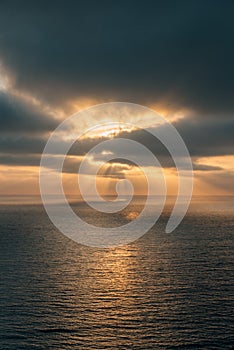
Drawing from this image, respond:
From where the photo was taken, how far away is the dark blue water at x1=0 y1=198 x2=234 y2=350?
238 ft

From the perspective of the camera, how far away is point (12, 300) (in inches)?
3593

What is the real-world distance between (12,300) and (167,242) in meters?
113

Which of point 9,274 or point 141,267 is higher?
point 141,267

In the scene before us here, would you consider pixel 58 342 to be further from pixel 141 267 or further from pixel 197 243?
pixel 197 243

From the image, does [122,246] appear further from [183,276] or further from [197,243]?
[183,276]

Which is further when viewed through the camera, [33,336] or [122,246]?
[122,246]

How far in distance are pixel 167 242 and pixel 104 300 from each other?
338ft

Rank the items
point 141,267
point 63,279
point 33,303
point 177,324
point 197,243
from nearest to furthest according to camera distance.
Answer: point 177,324 < point 33,303 < point 63,279 < point 141,267 < point 197,243

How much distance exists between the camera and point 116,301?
9344 centimetres

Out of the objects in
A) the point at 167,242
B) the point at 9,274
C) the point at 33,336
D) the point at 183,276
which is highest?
the point at 167,242

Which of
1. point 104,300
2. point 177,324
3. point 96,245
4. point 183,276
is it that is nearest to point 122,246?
point 96,245

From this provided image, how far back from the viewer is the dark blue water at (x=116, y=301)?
72688 mm

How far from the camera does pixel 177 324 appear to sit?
78312 mm

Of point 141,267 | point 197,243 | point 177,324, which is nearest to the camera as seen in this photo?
point 177,324
